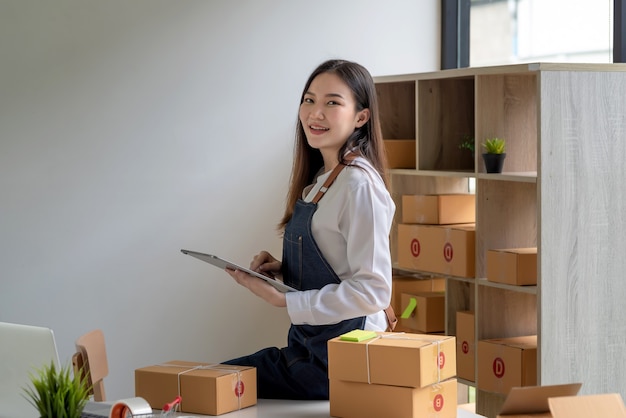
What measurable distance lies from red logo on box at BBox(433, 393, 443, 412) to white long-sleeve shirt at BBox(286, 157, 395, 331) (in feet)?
1.10

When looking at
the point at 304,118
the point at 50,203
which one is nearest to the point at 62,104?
the point at 50,203

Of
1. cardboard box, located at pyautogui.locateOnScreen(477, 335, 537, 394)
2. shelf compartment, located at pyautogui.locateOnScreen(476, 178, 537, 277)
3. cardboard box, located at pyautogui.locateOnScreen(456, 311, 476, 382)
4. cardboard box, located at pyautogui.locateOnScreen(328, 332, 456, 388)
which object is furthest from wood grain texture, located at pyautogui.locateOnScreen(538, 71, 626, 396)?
cardboard box, located at pyautogui.locateOnScreen(328, 332, 456, 388)

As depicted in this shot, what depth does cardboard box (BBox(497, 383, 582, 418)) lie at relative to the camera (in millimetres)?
2182

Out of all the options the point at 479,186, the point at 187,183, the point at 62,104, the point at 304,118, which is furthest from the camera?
the point at 187,183

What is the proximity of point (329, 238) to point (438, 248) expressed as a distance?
1227 mm

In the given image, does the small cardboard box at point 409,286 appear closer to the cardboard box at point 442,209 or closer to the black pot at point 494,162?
the cardboard box at point 442,209

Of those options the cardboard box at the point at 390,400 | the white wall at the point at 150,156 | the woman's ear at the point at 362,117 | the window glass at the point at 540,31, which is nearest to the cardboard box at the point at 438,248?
the white wall at the point at 150,156

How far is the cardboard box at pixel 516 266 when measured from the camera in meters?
3.41

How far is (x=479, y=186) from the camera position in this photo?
360 centimetres

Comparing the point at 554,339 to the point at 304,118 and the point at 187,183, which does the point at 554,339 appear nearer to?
the point at 304,118

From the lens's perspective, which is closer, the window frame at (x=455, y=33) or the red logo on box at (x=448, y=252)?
the red logo on box at (x=448, y=252)

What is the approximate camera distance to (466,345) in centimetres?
378

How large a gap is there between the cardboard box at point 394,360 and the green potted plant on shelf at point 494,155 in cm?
127

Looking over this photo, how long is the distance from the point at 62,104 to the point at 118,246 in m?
0.64
